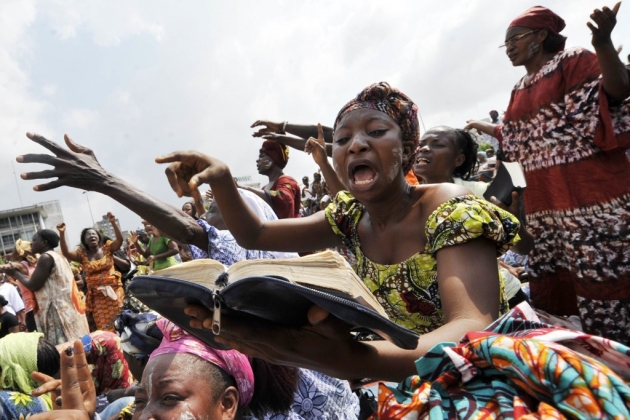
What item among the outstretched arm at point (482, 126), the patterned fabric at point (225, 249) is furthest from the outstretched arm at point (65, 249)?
the outstretched arm at point (482, 126)

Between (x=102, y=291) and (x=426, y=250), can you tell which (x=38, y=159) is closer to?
(x=426, y=250)

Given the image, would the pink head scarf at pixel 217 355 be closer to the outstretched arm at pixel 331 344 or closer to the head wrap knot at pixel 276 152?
the outstretched arm at pixel 331 344

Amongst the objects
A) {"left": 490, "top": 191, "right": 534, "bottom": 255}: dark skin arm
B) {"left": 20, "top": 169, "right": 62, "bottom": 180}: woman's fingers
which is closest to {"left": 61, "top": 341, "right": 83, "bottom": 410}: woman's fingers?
{"left": 20, "top": 169, "right": 62, "bottom": 180}: woman's fingers

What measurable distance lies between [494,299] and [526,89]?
7.10ft

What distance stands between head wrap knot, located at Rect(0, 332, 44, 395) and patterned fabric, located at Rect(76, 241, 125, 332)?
416cm

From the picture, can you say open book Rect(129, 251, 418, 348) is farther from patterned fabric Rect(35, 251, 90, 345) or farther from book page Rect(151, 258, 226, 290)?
patterned fabric Rect(35, 251, 90, 345)

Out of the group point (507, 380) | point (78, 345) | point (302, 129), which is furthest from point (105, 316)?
point (507, 380)

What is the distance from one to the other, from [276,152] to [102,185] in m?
2.37

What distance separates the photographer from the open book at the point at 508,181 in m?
2.99

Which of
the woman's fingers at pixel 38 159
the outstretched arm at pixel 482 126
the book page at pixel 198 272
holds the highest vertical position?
the woman's fingers at pixel 38 159

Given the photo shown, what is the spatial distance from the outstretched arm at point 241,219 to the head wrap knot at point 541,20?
1.97 m

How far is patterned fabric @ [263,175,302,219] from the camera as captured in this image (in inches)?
175

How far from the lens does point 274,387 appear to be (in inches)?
76.1

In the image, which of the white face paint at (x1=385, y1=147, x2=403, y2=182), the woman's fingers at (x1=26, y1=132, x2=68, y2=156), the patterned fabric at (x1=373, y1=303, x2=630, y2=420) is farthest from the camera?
the woman's fingers at (x1=26, y1=132, x2=68, y2=156)
